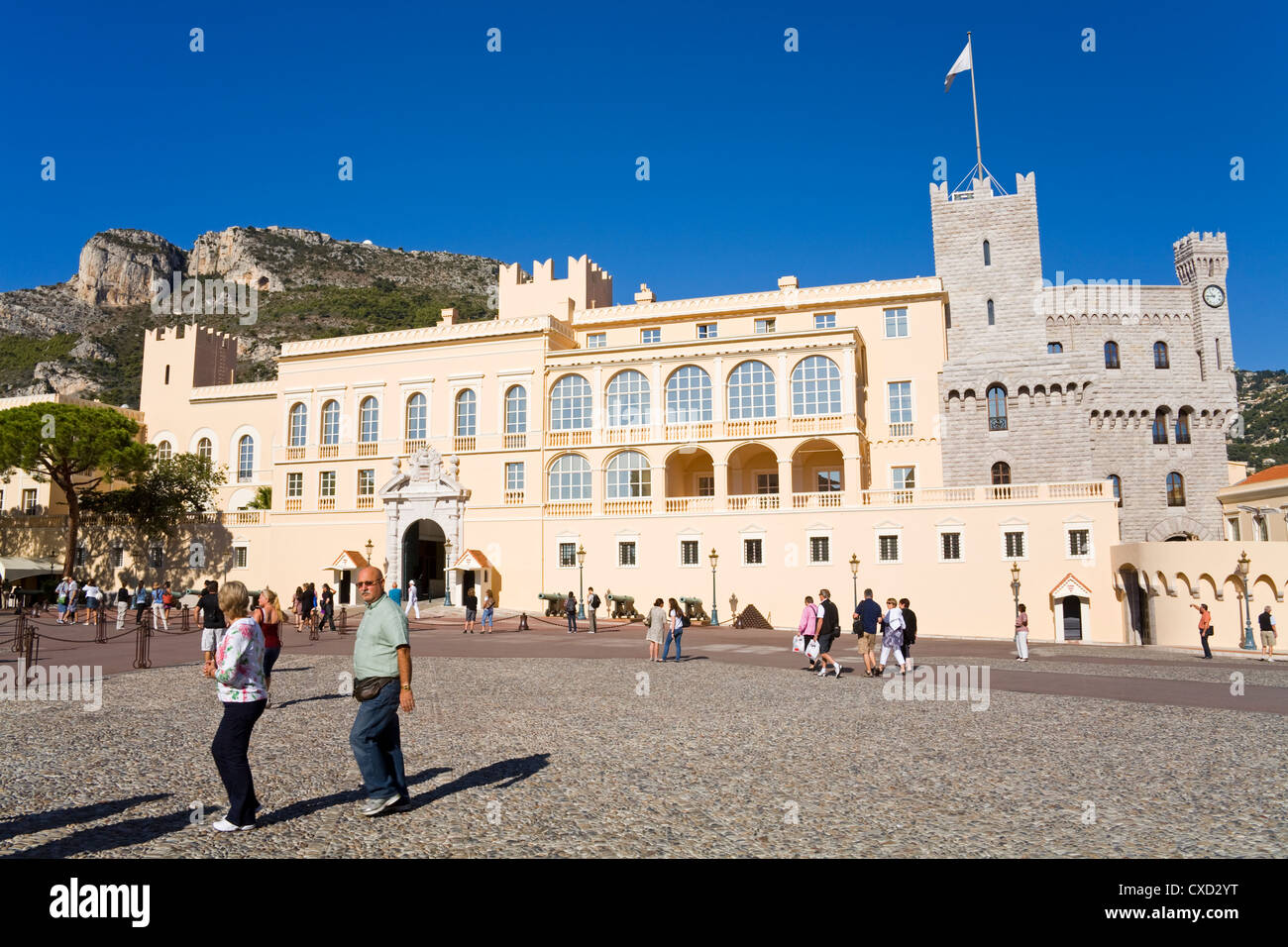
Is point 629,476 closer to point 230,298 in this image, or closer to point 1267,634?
point 1267,634

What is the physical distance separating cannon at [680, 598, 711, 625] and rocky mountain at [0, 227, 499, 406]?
6333 centimetres

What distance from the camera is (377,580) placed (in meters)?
7.07

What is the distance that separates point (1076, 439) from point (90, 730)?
3895 centimetres

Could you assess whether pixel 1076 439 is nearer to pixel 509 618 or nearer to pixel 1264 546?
pixel 1264 546

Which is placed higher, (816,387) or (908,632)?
(816,387)

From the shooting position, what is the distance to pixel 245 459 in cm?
5025

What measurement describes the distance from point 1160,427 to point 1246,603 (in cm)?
1506

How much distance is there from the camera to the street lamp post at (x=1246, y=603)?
95.3 ft

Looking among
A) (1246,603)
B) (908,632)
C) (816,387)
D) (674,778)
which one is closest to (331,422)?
(816,387)

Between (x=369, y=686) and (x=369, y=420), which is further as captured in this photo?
(x=369, y=420)

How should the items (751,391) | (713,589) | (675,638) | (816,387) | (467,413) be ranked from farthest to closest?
(467,413), (751,391), (816,387), (713,589), (675,638)

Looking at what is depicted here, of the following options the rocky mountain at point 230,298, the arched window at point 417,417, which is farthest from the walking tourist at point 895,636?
the rocky mountain at point 230,298

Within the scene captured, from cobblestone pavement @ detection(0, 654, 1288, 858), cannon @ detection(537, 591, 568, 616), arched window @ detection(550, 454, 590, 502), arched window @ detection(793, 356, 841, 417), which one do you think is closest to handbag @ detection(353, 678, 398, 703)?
cobblestone pavement @ detection(0, 654, 1288, 858)
